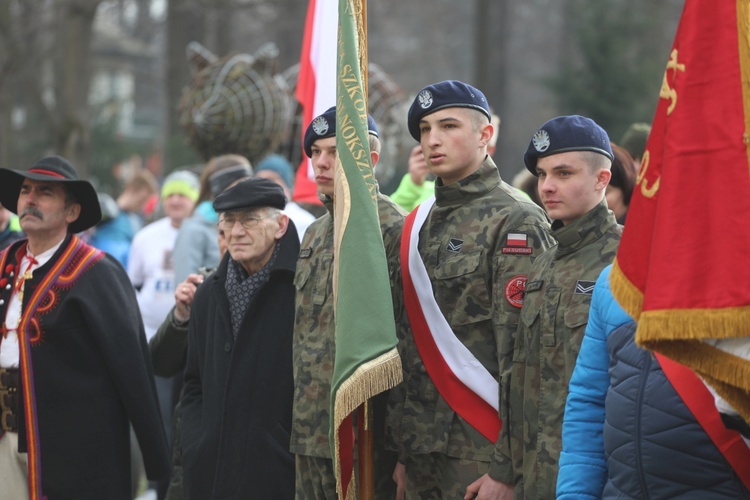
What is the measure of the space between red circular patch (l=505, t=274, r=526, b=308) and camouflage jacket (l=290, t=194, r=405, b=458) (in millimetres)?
699

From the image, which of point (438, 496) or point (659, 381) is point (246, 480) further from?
point (659, 381)

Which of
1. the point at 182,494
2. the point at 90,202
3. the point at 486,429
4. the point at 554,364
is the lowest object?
the point at 182,494

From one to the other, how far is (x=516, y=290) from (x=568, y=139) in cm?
63

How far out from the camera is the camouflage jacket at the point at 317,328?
219 inches

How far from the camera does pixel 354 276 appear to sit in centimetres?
520

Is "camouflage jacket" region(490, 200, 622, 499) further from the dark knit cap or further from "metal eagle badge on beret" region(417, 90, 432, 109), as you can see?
the dark knit cap

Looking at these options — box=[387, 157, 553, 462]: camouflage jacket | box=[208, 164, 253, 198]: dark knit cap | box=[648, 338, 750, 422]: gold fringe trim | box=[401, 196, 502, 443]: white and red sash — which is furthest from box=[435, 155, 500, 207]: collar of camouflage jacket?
box=[208, 164, 253, 198]: dark knit cap

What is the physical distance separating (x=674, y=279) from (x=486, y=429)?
2150 millimetres

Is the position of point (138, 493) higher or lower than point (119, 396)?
lower

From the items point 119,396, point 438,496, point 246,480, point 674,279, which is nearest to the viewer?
point 674,279

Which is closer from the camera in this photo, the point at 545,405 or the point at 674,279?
the point at 674,279

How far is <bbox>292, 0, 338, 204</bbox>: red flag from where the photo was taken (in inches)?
280

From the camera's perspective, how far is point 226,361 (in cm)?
607

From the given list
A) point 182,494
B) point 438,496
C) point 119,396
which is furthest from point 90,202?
point 438,496
